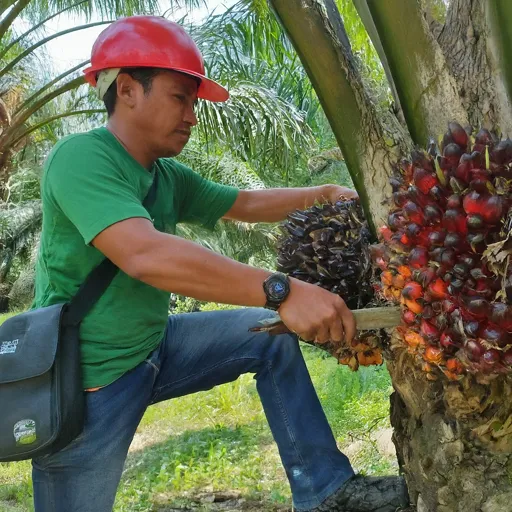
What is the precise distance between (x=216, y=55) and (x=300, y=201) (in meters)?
5.28

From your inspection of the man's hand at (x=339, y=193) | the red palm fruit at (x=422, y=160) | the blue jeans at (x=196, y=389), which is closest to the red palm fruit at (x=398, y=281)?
the red palm fruit at (x=422, y=160)

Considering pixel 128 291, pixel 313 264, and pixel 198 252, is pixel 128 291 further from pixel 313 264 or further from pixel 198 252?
pixel 313 264

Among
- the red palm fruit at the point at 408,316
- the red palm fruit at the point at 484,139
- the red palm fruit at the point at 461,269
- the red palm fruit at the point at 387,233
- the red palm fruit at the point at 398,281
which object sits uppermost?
the red palm fruit at the point at 484,139

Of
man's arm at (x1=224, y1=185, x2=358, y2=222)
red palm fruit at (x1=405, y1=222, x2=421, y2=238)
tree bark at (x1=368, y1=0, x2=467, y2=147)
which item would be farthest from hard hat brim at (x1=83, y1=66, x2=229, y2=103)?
red palm fruit at (x1=405, y1=222, x2=421, y2=238)

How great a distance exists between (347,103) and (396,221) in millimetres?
441

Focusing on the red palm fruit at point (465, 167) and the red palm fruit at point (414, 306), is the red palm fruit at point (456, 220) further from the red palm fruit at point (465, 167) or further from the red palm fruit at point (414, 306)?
the red palm fruit at point (414, 306)

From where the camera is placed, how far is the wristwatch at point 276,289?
1461 mm

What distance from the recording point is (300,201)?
232 centimetres

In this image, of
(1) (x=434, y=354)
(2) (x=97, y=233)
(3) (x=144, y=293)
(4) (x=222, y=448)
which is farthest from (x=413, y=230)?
(4) (x=222, y=448)

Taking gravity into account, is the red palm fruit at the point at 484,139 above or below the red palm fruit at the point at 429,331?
above

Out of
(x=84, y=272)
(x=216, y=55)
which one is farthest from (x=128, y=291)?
(x=216, y=55)

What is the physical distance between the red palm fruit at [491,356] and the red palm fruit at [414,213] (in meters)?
0.26

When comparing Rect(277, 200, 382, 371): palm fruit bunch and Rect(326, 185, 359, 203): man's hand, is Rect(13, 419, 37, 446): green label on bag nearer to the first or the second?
Rect(277, 200, 382, 371): palm fruit bunch

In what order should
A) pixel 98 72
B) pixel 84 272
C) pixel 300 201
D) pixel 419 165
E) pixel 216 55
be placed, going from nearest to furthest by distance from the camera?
pixel 419 165, pixel 84 272, pixel 98 72, pixel 300 201, pixel 216 55
